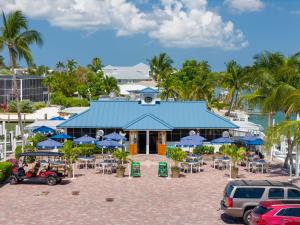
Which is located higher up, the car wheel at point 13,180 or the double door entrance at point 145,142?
the double door entrance at point 145,142

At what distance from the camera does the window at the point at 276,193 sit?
767 inches

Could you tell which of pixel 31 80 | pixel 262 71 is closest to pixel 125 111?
pixel 262 71

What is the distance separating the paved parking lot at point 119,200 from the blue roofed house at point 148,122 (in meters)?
9.90

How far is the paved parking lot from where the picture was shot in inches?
813

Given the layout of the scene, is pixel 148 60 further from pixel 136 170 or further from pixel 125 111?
pixel 136 170

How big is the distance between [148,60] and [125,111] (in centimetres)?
4695

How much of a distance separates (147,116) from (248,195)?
76.1 feet

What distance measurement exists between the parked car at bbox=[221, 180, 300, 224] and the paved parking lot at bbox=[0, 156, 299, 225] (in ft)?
4.32

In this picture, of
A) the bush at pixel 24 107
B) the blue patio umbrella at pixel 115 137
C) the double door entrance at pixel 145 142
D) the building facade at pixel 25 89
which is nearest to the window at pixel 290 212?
the blue patio umbrella at pixel 115 137

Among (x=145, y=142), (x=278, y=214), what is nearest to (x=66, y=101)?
(x=145, y=142)

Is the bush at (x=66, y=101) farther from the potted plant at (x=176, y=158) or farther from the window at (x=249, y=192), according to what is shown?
the window at (x=249, y=192)

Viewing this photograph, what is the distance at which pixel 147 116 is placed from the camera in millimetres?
42000

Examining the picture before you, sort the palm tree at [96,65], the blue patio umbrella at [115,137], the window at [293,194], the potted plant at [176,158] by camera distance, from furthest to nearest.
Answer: the palm tree at [96,65] → the blue patio umbrella at [115,137] → the potted plant at [176,158] → the window at [293,194]

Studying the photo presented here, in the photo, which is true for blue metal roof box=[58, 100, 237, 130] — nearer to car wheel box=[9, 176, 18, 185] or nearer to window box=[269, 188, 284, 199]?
car wheel box=[9, 176, 18, 185]
